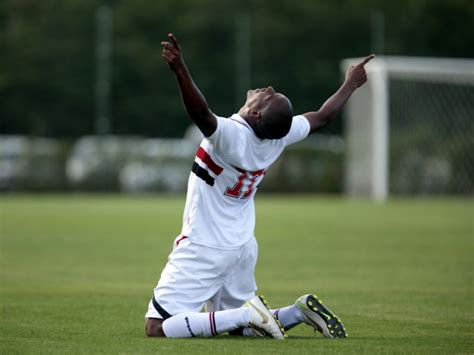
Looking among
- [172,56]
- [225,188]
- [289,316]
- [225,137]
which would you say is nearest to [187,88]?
[172,56]

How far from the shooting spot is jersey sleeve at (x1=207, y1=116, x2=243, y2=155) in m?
7.37

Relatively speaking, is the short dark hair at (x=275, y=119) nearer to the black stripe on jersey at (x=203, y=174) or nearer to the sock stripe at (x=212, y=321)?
the black stripe on jersey at (x=203, y=174)

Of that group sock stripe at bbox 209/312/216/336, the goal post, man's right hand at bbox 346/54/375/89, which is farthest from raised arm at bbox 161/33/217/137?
the goal post

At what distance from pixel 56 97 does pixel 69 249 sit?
37.3 m

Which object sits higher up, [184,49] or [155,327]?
[184,49]

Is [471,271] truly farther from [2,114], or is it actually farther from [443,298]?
[2,114]

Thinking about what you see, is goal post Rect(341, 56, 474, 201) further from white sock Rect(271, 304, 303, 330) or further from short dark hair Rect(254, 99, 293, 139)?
short dark hair Rect(254, 99, 293, 139)

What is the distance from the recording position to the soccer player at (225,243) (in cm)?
770

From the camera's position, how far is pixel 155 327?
785 centimetres

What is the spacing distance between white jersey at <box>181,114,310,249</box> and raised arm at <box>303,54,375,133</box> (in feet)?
2.50

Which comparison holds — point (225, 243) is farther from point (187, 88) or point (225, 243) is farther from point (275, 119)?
point (187, 88)

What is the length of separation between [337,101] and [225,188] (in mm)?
1541

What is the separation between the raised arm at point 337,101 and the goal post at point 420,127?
27603 mm

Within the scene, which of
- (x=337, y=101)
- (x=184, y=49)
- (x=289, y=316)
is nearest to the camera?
(x=289, y=316)
